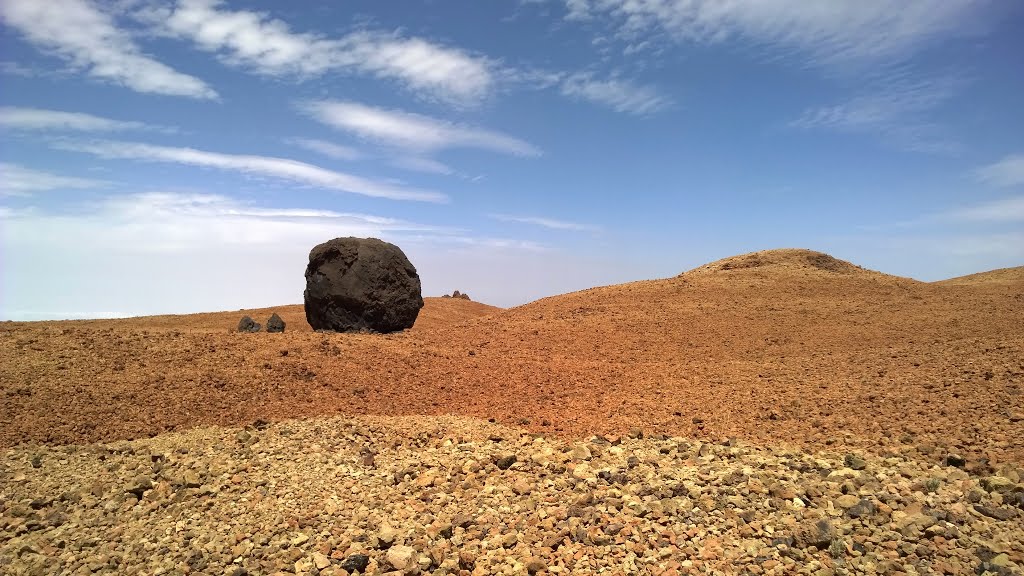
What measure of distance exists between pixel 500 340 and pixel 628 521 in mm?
7308

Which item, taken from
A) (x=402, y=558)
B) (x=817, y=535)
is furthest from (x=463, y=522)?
(x=817, y=535)

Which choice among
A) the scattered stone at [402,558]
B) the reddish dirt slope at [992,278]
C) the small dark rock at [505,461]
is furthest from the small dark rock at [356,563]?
the reddish dirt slope at [992,278]

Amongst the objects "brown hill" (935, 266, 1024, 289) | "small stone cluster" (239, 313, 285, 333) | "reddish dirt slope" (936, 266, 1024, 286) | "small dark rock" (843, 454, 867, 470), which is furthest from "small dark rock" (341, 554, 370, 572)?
"reddish dirt slope" (936, 266, 1024, 286)

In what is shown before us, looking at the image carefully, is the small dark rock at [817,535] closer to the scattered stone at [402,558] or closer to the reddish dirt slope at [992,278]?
the scattered stone at [402,558]

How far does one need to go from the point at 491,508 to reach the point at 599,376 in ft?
14.2

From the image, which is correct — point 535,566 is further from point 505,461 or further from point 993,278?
point 993,278

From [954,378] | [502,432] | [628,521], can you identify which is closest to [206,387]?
[502,432]

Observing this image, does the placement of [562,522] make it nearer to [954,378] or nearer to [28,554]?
[28,554]

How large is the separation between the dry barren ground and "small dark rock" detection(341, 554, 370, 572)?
0.21 ft

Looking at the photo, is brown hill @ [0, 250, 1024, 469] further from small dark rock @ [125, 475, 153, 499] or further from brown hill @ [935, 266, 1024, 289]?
brown hill @ [935, 266, 1024, 289]

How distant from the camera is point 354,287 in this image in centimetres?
1288

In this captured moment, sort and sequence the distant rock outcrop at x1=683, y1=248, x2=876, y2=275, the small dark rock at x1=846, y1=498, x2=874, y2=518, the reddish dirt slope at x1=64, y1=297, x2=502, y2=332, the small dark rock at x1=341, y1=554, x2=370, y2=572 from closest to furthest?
the small dark rock at x1=846, y1=498, x2=874, y2=518, the small dark rock at x1=341, y1=554, x2=370, y2=572, the reddish dirt slope at x1=64, y1=297, x2=502, y2=332, the distant rock outcrop at x1=683, y1=248, x2=876, y2=275

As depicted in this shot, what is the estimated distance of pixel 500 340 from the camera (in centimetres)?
1172

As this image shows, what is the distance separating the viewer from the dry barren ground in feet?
14.1
